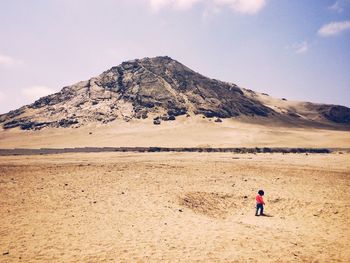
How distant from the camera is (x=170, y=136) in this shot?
252 feet

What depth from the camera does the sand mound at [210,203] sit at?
17719mm

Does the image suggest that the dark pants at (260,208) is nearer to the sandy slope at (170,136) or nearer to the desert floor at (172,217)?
the desert floor at (172,217)

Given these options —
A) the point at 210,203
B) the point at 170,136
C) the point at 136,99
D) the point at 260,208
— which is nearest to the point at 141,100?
the point at 136,99

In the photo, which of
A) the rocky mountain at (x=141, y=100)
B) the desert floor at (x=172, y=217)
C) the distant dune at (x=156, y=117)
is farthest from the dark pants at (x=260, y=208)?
the rocky mountain at (x=141, y=100)

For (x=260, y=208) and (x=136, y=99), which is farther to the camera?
(x=136, y=99)

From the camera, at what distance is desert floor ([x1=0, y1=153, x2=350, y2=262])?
1169 cm

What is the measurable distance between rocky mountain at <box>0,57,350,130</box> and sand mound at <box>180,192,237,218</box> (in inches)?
2957

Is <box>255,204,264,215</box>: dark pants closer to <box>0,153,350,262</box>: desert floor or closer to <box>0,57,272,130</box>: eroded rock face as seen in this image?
<box>0,153,350,262</box>: desert floor

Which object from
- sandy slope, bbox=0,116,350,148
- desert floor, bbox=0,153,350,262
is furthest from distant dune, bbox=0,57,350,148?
desert floor, bbox=0,153,350,262

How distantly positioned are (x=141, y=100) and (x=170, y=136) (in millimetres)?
35389

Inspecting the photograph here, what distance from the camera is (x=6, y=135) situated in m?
89.0

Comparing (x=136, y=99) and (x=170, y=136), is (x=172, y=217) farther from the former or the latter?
(x=136, y=99)

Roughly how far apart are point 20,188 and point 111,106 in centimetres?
8525

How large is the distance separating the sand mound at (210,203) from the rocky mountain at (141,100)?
75105 millimetres
